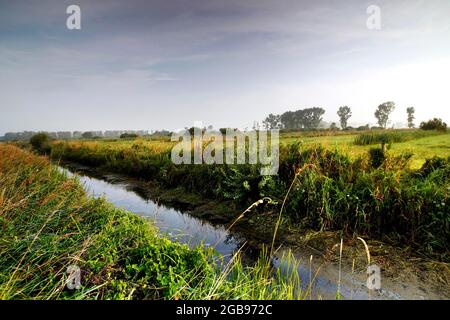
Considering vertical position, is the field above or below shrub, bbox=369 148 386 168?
below

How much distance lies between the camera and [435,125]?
20.2 m

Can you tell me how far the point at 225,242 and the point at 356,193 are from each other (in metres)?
3.01


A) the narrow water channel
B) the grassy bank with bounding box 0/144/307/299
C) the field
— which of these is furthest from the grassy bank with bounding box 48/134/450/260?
the grassy bank with bounding box 0/144/307/299

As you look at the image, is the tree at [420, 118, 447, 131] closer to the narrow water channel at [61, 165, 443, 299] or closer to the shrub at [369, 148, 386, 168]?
the shrub at [369, 148, 386, 168]

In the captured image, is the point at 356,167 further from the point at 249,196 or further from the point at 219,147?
the point at 219,147

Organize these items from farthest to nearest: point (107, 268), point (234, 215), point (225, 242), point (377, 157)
Result: point (234, 215) → point (377, 157) → point (225, 242) → point (107, 268)

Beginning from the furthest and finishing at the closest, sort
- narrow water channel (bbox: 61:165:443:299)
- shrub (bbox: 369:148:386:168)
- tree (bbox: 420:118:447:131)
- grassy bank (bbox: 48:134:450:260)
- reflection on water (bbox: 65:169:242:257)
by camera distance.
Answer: tree (bbox: 420:118:447:131), shrub (bbox: 369:148:386:168), reflection on water (bbox: 65:169:242:257), grassy bank (bbox: 48:134:450:260), narrow water channel (bbox: 61:165:443:299)

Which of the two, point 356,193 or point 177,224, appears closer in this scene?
point 356,193

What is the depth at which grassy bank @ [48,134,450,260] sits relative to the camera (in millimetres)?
5391

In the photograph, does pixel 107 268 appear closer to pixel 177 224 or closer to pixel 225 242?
pixel 225 242

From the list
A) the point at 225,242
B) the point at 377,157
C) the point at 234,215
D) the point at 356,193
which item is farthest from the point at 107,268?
the point at 377,157

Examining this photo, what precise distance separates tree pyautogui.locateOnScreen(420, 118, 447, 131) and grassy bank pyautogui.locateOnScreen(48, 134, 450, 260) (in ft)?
52.0

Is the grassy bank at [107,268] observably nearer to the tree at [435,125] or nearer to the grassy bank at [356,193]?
the grassy bank at [356,193]

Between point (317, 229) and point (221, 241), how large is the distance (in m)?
2.10
